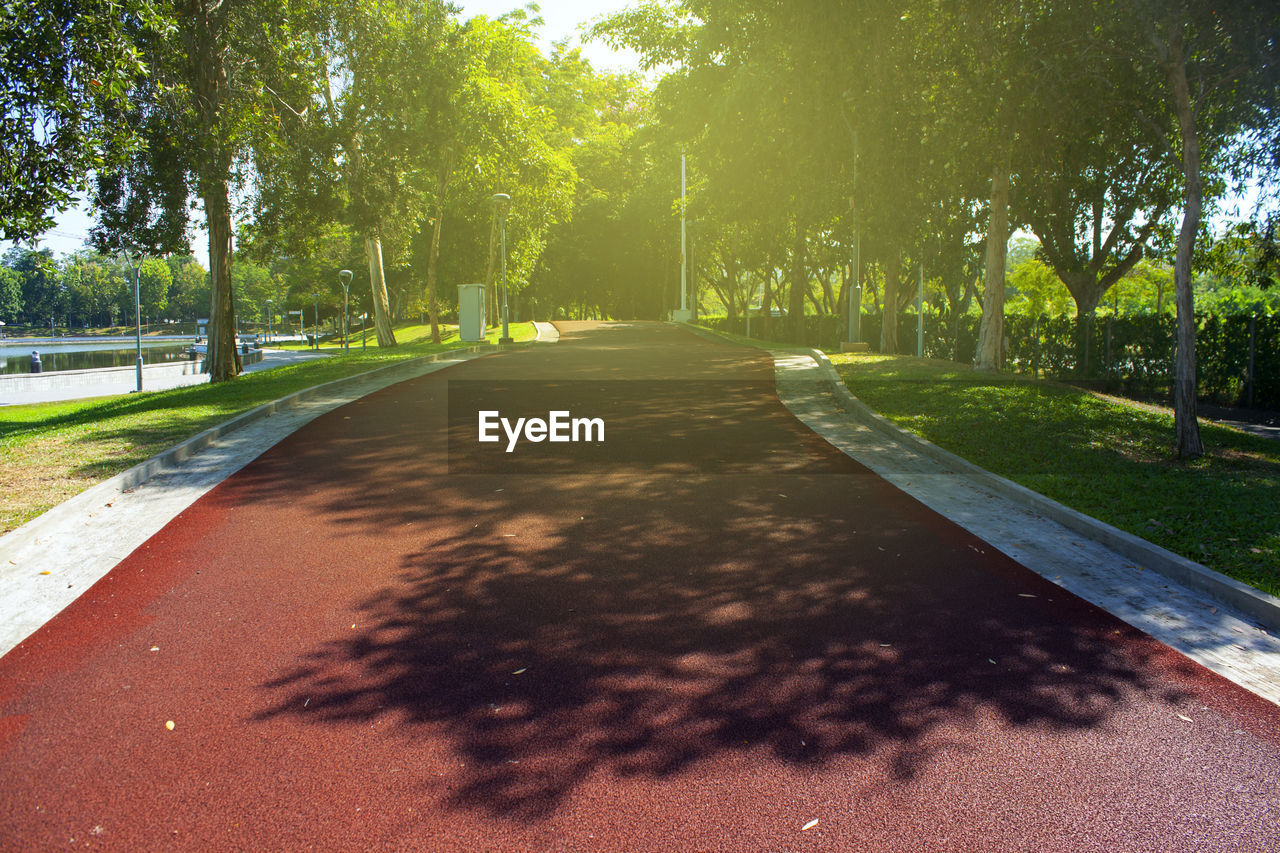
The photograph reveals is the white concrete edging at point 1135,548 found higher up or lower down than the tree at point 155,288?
lower down

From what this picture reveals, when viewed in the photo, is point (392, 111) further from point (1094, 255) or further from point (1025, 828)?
point (1025, 828)

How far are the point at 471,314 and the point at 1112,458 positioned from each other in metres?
24.9

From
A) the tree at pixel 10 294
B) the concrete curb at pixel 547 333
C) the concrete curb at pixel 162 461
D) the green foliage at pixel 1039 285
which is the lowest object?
the concrete curb at pixel 162 461

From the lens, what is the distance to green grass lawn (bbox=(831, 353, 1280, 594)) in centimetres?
688

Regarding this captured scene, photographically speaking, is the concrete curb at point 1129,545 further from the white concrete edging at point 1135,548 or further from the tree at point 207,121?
the tree at point 207,121

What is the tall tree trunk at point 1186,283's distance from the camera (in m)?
10.6

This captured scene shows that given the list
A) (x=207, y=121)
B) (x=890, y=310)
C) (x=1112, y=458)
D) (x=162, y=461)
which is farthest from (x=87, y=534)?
(x=890, y=310)

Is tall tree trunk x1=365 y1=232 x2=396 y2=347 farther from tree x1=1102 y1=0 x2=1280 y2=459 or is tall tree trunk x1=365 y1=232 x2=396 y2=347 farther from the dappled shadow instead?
tree x1=1102 y1=0 x2=1280 y2=459

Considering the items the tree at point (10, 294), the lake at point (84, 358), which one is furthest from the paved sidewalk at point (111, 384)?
the tree at point (10, 294)

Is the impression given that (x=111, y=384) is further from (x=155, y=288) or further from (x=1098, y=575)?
(x=155, y=288)

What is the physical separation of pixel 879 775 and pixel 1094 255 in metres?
25.6

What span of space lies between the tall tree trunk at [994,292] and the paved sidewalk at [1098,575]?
10.2m

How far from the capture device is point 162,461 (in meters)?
9.50

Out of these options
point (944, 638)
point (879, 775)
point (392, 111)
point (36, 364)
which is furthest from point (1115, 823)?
point (36, 364)
